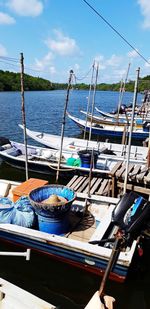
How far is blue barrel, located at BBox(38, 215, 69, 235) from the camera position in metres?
6.54

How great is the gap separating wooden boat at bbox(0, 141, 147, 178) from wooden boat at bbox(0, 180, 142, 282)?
4457 mm

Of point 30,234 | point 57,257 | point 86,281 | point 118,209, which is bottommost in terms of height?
point 86,281

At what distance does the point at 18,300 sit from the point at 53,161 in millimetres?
9738

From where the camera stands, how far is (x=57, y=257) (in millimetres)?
6387

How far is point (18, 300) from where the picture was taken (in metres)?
3.66

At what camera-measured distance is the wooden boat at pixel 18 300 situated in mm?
3576

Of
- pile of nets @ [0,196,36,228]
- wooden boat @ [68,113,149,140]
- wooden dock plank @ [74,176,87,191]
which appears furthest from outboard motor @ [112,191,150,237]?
wooden boat @ [68,113,149,140]

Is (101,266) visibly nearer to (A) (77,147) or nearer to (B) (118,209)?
(B) (118,209)

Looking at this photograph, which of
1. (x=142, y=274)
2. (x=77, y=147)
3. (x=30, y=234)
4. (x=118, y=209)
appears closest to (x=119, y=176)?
(x=142, y=274)

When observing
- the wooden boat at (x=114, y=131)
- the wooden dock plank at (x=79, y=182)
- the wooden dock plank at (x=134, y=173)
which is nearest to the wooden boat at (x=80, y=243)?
the wooden dock plank at (x=134, y=173)

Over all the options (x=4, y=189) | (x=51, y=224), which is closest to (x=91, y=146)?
(x=4, y=189)

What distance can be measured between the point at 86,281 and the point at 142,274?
4.40 feet

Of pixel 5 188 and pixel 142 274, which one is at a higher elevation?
pixel 5 188

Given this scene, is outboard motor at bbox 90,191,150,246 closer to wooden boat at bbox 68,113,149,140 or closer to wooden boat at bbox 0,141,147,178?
wooden boat at bbox 0,141,147,178
